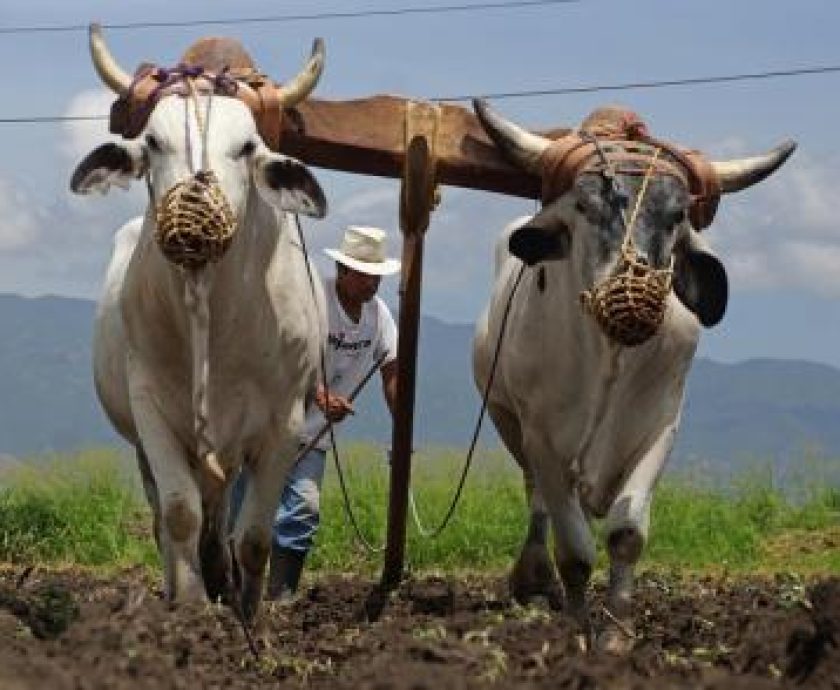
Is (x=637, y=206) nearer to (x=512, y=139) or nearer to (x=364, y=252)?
(x=512, y=139)

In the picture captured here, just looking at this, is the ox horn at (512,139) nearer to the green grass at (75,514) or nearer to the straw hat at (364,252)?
the straw hat at (364,252)

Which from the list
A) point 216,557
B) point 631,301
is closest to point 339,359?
point 216,557

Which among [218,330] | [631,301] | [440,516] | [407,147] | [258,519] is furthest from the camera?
[440,516]

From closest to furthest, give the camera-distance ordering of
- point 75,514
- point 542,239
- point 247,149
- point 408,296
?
point 247,149 < point 542,239 < point 408,296 < point 75,514

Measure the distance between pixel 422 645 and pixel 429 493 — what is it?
383 inches

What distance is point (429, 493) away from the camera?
1506 centimetres

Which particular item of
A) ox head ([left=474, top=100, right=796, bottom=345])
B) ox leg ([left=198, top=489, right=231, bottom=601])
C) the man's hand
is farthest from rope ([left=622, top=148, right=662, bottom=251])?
the man's hand

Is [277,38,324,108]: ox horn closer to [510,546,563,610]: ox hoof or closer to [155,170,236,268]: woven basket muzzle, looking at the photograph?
[155,170,236,268]: woven basket muzzle

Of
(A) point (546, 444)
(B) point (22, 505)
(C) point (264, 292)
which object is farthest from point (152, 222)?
(B) point (22, 505)

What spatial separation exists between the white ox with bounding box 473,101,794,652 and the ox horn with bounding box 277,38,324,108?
0.66m

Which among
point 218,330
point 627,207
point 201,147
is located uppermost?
point 201,147

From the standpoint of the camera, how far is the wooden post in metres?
8.27

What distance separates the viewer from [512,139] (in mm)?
7688

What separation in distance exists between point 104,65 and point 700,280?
7.60ft
